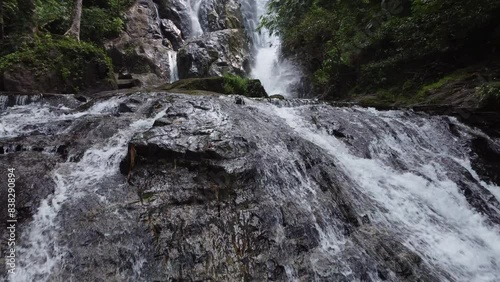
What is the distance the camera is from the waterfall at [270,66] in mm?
19000

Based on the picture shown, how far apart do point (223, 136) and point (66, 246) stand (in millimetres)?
2784

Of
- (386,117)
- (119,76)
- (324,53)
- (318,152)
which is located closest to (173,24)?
(119,76)

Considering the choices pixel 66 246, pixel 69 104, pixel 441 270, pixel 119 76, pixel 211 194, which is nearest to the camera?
pixel 66 246

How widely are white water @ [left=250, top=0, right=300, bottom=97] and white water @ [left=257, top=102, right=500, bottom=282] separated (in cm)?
1072

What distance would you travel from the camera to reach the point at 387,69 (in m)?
12.4

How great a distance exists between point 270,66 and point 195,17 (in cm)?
796

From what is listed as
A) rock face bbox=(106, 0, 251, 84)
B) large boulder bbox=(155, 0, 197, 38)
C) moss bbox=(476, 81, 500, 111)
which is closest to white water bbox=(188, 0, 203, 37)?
rock face bbox=(106, 0, 251, 84)

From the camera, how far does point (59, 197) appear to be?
4.36 meters

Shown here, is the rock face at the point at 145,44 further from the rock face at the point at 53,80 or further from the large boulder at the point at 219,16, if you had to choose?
the rock face at the point at 53,80

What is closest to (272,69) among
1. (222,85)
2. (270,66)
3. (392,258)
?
(270,66)

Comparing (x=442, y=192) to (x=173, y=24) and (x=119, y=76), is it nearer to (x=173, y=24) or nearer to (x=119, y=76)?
(x=119, y=76)

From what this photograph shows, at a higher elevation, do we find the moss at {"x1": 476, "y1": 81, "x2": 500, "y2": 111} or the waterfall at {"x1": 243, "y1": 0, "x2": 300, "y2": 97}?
the moss at {"x1": 476, "y1": 81, "x2": 500, "y2": 111}

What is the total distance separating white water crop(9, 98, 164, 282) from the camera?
3.48m

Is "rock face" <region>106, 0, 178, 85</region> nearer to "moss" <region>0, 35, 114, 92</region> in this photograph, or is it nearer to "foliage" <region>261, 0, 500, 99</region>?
"moss" <region>0, 35, 114, 92</region>
